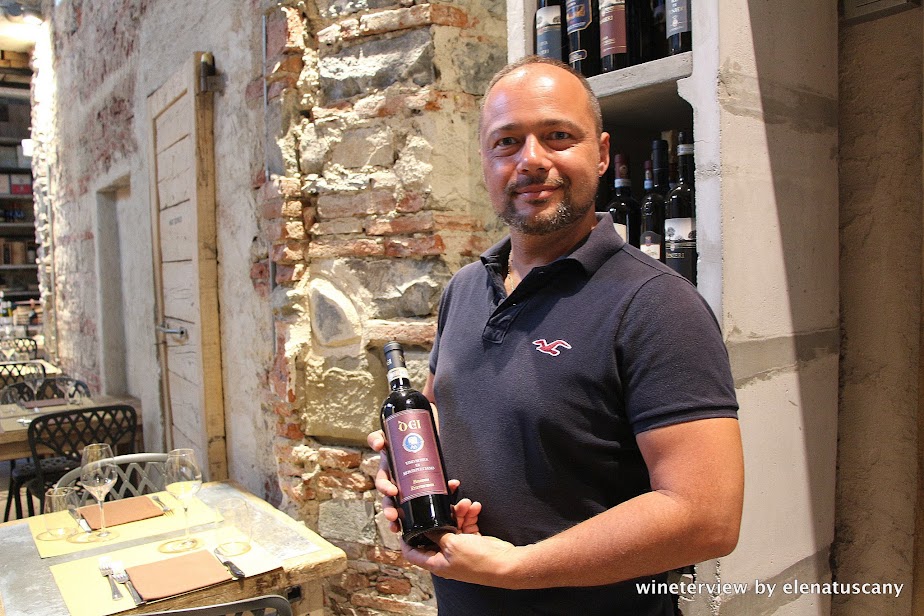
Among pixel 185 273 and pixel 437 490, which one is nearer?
pixel 437 490

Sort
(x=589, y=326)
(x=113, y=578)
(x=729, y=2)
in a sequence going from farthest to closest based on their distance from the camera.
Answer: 1. (x=113, y=578)
2. (x=729, y=2)
3. (x=589, y=326)

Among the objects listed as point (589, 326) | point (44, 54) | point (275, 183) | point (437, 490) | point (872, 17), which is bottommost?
point (437, 490)

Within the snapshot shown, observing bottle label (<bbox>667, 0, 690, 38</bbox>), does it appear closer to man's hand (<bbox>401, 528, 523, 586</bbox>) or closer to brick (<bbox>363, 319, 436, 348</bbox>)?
man's hand (<bbox>401, 528, 523, 586</bbox>)

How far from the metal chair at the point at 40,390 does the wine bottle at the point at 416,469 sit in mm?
4488

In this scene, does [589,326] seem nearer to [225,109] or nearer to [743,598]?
[743,598]

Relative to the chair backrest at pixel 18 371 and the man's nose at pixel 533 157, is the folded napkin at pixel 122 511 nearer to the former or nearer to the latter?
the man's nose at pixel 533 157

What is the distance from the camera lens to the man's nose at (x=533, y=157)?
1.11 metres

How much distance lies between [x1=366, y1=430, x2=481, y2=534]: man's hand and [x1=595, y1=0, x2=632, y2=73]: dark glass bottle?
930mm

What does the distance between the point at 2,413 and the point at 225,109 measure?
2.78 metres

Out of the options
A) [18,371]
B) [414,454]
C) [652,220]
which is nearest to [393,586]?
[414,454]

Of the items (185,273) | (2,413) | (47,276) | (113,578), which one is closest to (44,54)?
(47,276)

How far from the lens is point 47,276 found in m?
7.33

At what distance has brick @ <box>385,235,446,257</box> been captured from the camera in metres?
2.33

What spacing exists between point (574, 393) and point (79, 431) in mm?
4142
